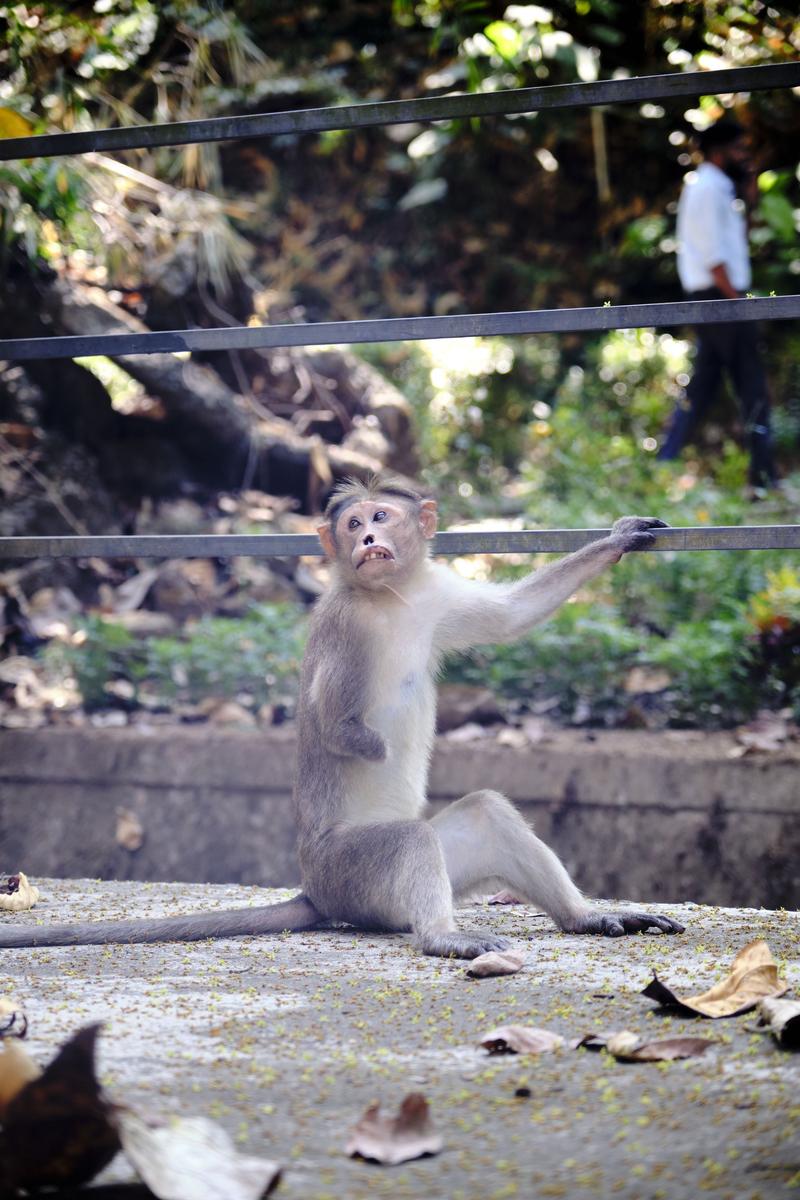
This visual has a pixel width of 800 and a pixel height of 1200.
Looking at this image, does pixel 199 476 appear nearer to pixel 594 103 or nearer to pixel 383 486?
pixel 383 486

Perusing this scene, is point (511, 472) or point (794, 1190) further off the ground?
point (511, 472)

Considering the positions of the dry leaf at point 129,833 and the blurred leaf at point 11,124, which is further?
the dry leaf at point 129,833

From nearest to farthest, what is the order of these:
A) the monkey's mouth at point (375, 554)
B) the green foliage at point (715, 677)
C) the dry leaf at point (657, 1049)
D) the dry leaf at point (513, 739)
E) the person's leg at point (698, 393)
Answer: the dry leaf at point (657, 1049), the monkey's mouth at point (375, 554), the dry leaf at point (513, 739), the green foliage at point (715, 677), the person's leg at point (698, 393)

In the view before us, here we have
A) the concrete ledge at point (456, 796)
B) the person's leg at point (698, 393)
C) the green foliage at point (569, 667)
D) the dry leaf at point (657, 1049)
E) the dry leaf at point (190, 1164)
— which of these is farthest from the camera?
the person's leg at point (698, 393)

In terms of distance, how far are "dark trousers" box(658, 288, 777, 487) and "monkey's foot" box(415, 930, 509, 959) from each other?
5919 mm

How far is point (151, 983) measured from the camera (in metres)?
2.58

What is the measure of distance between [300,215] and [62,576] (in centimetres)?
515

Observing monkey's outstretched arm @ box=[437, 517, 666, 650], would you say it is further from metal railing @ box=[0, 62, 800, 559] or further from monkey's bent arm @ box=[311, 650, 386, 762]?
monkey's bent arm @ box=[311, 650, 386, 762]

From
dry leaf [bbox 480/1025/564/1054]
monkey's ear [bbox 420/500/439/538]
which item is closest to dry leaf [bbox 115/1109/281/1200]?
dry leaf [bbox 480/1025/564/1054]

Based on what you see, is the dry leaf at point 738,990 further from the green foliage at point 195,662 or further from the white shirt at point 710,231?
the white shirt at point 710,231

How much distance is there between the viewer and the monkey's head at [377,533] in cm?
348

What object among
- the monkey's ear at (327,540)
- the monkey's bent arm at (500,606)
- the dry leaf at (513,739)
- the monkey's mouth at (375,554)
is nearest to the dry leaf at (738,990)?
the monkey's bent arm at (500,606)

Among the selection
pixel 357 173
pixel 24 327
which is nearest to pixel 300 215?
pixel 357 173

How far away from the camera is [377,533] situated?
3506 millimetres
